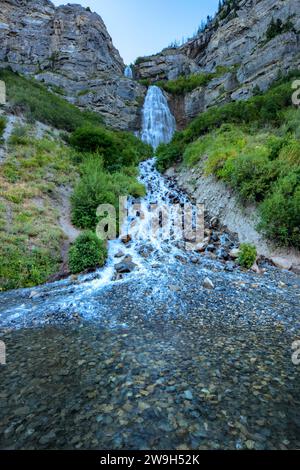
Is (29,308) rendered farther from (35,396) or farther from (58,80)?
(58,80)

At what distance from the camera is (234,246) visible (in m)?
10.4

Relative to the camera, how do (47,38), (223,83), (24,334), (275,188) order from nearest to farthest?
(24,334), (275,188), (223,83), (47,38)

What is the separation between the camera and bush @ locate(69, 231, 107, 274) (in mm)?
8789

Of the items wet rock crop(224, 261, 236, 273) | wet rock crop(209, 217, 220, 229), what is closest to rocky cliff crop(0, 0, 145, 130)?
wet rock crop(209, 217, 220, 229)

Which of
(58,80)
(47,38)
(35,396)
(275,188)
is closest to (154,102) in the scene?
(58,80)

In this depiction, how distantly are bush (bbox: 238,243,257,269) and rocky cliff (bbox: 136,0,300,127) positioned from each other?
22.0m

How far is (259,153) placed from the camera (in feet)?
38.8

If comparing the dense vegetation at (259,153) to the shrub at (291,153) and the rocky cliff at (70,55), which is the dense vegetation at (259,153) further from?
the rocky cliff at (70,55)

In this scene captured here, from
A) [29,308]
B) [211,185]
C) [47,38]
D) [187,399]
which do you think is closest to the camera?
[187,399]

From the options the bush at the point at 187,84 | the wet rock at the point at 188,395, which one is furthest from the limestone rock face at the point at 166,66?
the wet rock at the point at 188,395

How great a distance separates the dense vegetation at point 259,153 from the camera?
375 inches

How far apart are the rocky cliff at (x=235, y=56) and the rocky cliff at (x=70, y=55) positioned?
7528 mm

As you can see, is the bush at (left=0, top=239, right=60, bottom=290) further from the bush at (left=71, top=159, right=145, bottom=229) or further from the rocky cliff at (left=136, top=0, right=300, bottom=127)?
the rocky cliff at (left=136, top=0, right=300, bottom=127)

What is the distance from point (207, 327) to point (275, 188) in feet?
23.8
